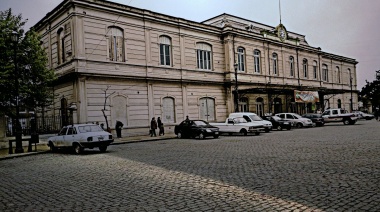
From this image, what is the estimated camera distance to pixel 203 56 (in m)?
32.0

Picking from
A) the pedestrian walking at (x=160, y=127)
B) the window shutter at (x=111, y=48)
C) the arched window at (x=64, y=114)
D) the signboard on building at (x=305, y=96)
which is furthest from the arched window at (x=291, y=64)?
the arched window at (x=64, y=114)

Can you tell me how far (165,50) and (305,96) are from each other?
19237 mm

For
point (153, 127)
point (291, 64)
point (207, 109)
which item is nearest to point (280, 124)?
point (207, 109)

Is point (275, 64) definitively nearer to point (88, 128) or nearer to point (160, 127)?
point (160, 127)

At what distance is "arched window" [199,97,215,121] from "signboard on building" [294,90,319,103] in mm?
10975

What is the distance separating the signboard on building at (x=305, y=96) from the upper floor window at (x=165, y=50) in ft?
54.5

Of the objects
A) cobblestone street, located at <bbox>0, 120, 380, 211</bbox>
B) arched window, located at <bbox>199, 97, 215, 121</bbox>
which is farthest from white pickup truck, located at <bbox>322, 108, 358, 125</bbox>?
cobblestone street, located at <bbox>0, 120, 380, 211</bbox>

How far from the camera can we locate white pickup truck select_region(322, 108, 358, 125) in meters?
32.5

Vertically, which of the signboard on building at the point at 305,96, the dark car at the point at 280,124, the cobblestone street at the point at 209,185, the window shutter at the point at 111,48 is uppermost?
the window shutter at the point at 111,48

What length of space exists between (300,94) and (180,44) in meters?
16.6

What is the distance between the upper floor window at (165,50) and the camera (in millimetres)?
28375

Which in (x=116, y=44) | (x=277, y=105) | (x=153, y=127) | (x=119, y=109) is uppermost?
(x=116, y=44)

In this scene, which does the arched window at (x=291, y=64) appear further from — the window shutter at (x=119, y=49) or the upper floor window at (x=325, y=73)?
the window shutter at (x=119, y=49)

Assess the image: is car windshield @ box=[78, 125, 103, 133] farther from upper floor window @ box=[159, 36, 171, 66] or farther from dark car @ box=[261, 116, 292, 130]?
dark car @ box=[261, 116, 292, 130]
